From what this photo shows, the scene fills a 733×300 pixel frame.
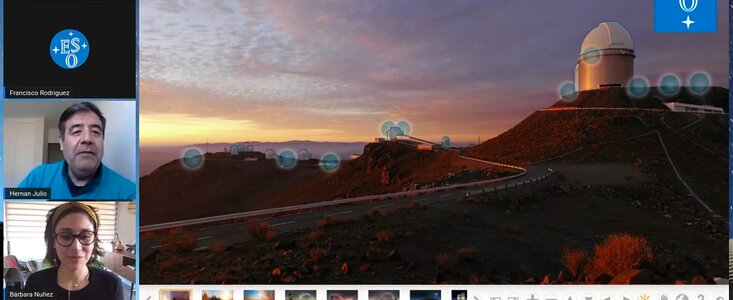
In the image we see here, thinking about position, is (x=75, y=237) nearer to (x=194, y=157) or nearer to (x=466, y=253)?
(x=194, y=157)

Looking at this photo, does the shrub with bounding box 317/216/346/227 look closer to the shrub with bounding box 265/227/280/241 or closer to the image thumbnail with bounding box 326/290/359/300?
the shrub with bounding box 265/227/280/241

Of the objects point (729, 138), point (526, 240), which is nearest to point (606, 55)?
point (729, 138)

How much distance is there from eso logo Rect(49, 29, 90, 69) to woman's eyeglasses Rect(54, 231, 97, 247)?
4.07ft

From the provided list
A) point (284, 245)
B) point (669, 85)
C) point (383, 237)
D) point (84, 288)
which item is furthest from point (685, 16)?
point (84, 288)

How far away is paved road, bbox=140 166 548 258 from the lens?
9.37 feet

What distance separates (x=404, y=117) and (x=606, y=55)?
1.43m

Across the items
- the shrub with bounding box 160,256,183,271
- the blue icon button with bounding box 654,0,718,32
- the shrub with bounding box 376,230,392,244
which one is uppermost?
the blue icon button with bounding box 654,0,718,32

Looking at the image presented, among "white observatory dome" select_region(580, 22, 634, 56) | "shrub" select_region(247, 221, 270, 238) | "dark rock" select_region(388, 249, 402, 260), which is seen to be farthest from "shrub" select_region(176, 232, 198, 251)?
"white observatory dome" select_region(580, 22, 634, 56)

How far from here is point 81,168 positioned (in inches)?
107

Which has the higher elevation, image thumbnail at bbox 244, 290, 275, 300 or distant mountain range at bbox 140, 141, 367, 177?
distant mountain range at bbox 140, 141, 367, 177

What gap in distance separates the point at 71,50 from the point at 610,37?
3.89 m

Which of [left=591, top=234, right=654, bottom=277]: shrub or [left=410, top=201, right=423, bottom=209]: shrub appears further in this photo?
[left=410, top=201, right=423, bottom=209]: shrub

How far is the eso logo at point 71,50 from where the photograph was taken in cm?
268

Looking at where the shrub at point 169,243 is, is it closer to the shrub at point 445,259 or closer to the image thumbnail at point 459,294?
the shrub at point 445,259
